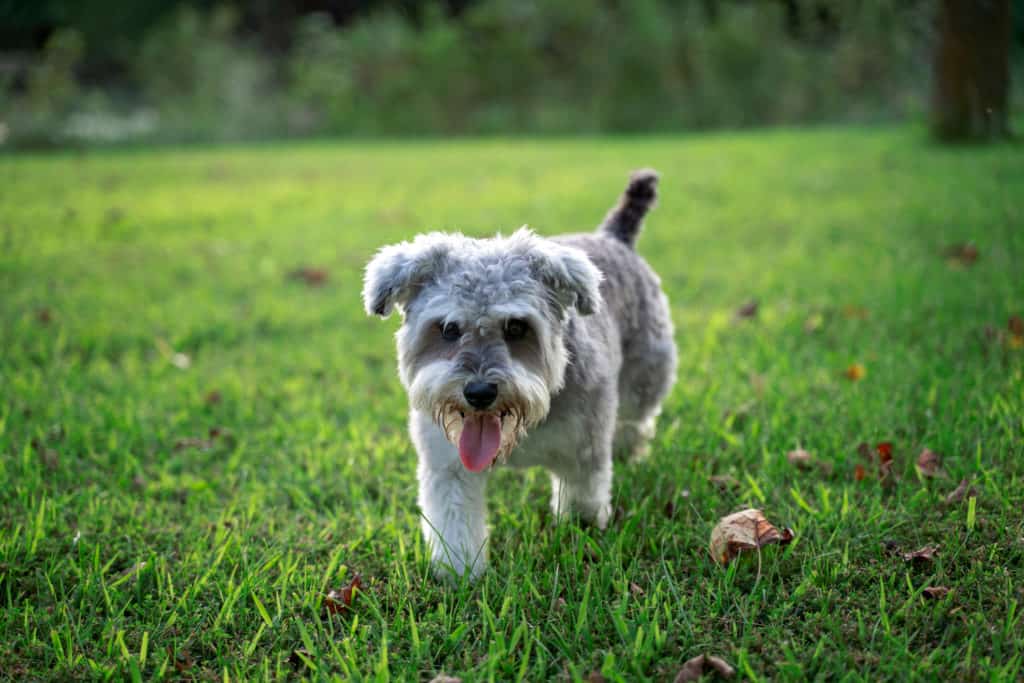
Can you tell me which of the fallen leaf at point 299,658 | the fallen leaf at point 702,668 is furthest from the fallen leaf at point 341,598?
the fallen leaf at point 702,668

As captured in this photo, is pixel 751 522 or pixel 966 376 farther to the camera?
pixel 966 376

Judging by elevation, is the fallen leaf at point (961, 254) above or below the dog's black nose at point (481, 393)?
below

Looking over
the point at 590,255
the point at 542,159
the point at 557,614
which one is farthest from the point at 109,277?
the point at 542,159

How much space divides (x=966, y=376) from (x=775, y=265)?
346 centimetres

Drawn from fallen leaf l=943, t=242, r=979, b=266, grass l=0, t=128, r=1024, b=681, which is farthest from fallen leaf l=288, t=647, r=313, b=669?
fallen leaf l=943, t=242, r=979, b=266

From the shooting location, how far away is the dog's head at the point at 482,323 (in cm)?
312

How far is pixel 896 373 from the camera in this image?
16.4 feet

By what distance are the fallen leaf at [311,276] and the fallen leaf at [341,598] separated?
17.4 ft

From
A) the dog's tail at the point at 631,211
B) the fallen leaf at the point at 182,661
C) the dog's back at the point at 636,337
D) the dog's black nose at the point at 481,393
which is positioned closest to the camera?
the fallen leaf at the point at 182,661

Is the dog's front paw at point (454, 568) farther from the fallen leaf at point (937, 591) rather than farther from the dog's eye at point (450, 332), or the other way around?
the fallen leaf at point (937, 591)

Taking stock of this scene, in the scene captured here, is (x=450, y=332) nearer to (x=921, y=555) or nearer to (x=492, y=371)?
(x=492, y=371)

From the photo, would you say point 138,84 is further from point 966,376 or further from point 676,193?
point 966,376

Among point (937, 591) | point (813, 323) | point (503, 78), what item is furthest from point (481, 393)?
point (503, 78)

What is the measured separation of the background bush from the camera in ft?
71.6
